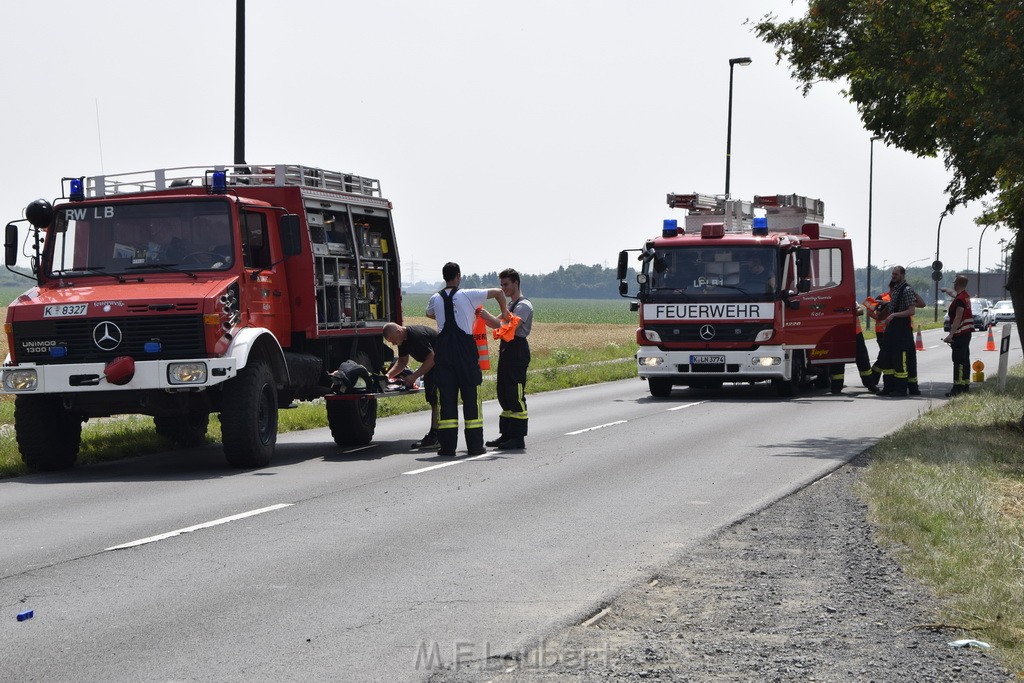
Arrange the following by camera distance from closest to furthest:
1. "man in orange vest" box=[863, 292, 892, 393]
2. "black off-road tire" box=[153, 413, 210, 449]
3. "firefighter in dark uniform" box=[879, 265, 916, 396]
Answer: "black off-road tire" box=[153, 413, 210, 449], "firefighter in dark uniform" box=[879, 265, 916, 396], "man in orange vest" box=[863, 292, 892, 393]

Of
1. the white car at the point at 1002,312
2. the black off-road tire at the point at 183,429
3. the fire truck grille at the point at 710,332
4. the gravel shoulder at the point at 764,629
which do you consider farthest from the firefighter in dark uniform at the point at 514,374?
the white car at the point at 1002,312

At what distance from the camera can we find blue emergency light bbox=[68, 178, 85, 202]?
14.2 meters

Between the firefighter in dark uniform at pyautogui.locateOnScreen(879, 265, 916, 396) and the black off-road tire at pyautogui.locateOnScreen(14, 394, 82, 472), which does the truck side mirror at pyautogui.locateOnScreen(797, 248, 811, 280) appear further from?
the black off-road tire at pyautogui.locateOnScreen(14, 394, 82, 472)

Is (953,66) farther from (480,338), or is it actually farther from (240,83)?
(240,83)

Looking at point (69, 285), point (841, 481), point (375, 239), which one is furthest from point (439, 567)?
point (375, 239)

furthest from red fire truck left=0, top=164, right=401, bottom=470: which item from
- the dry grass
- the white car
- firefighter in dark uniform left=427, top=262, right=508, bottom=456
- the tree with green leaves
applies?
the white car

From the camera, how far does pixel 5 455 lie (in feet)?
47.5

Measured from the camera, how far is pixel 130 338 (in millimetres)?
12984

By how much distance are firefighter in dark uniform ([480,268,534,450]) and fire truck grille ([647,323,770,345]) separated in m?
8.25

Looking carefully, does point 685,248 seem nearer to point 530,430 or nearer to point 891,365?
point 891,365

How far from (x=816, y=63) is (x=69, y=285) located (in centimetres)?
861

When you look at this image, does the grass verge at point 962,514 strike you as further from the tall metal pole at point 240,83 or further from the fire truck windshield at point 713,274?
the tall metal pole at point 240,83

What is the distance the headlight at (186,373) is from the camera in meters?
12.9

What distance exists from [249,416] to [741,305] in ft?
37.6
